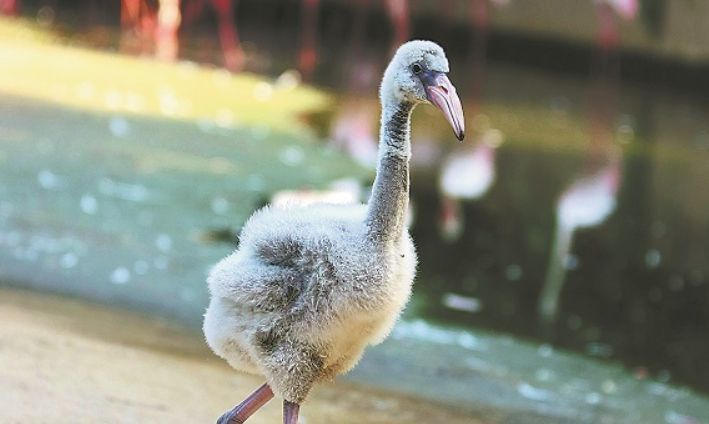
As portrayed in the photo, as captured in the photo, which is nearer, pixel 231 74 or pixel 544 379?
pixel 544 379

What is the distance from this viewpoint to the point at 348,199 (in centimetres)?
470

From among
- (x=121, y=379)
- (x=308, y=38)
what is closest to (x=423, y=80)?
(x=121, y=379)

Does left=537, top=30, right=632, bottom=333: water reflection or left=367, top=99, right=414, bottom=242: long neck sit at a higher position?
left=367, top=99, right=414, bottom=242: long neck

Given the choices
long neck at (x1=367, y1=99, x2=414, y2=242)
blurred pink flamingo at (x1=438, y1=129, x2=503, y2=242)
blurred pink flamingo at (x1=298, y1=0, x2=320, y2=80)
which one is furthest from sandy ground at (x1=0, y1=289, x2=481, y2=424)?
blurred pink flamingo at (x1=298, y1=0, x2=320, y2=80)

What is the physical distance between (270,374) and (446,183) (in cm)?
580

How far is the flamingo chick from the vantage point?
3.01 metres

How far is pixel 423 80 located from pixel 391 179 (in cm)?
23

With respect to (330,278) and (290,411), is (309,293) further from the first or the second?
(290,411)

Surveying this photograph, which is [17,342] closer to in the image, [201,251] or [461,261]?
[201,251]

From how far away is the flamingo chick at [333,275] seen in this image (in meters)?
3.01

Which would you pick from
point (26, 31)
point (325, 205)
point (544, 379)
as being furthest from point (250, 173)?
point (26, 31)

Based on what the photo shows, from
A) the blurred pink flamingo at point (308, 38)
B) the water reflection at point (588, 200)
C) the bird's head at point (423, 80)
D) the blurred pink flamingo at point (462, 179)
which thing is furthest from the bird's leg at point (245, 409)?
the blurred pink flamingo at point (308, 38)

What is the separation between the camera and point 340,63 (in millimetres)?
14219

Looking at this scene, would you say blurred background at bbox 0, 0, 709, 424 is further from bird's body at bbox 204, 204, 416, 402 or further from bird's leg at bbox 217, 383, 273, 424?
bird's body at bbox 204, 204, 416, 402
